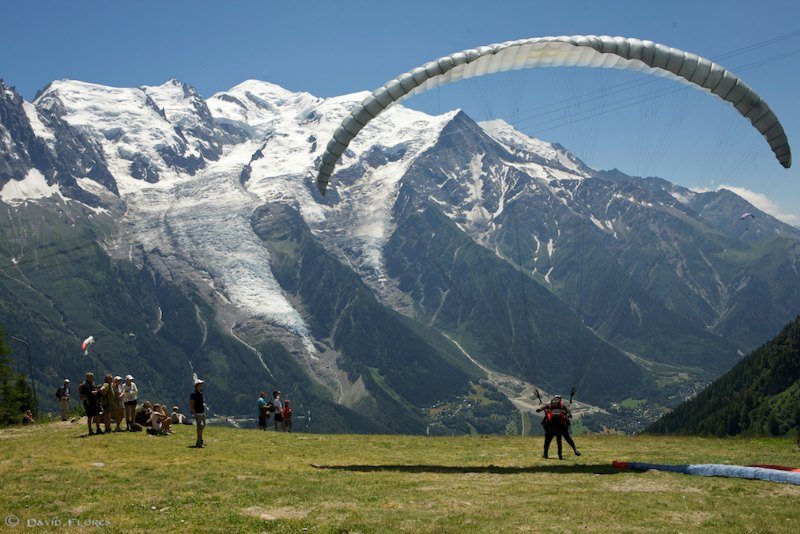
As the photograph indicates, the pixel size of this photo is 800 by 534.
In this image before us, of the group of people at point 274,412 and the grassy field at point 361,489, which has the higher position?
the group of people at point 274,412

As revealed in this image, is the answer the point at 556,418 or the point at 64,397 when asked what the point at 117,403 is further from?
the point at 556,418

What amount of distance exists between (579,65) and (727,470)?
663 inches

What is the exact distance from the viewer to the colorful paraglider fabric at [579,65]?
90.4 feet

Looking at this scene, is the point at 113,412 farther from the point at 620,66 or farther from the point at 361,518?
the point at 620,66

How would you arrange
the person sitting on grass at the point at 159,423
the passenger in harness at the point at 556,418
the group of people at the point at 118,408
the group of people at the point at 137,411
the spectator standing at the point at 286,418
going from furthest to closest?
the spectator standing at the point at 286,418
the person sitting on grass at the point at 159,423
the group of people at the point at 118,408
the group of people at the point at 137,411
the passenger in harness at the point at 556,418

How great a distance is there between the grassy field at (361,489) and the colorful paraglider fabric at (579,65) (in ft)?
40.7

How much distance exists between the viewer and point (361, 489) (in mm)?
21547

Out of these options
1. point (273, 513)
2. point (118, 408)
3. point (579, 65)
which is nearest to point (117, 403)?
point (118, 408)

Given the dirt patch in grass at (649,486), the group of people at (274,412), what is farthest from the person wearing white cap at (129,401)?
the dirt patch in grass at (649,486)

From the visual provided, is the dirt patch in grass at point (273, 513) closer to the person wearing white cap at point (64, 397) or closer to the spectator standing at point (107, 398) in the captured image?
the spectator standing at point (107, 398)

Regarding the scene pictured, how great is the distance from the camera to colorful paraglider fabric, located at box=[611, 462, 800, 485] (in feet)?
71.3

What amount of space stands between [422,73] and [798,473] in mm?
18928

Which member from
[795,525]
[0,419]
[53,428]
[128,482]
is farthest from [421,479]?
[0,419]

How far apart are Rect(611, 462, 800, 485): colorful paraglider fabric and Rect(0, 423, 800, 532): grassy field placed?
1.85 feet
